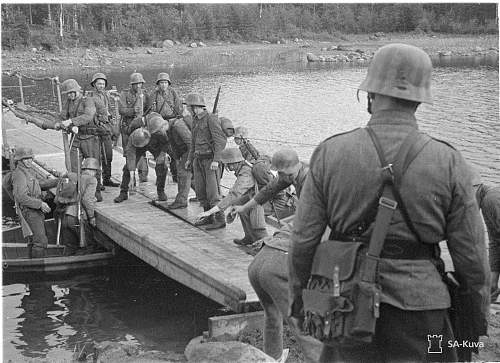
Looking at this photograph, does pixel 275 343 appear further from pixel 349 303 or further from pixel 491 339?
pixel 349 303

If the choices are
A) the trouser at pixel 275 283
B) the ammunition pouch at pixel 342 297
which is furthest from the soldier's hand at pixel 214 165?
the ammunition pouch at pixel 342 297

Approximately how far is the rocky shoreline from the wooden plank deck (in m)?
45.7

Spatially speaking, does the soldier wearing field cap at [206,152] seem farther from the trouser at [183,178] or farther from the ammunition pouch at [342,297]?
the ammunition pouch at [342,297]

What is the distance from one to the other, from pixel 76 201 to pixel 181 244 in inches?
105

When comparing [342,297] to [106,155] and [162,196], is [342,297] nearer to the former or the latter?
[162,196]

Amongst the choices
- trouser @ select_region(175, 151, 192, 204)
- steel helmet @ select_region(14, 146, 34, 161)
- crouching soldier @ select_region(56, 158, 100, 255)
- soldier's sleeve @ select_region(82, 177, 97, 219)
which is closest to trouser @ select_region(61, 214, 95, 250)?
crouching soldier @ select_region(56, 158, 100, 255)

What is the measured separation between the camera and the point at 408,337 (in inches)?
129

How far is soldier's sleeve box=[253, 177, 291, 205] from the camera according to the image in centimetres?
711

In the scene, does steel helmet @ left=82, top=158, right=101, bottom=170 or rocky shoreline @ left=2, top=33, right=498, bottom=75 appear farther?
rocky shoreline @ left=2, top=33, right=498, bottom=75

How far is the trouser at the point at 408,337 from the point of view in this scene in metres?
3.27

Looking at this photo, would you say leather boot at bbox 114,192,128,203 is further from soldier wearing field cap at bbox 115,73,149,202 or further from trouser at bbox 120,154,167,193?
soldier wearing field cap at bbox 115,73,149,202

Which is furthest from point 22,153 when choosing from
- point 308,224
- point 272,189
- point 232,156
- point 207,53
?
point 207,53

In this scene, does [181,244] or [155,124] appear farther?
[155,124]

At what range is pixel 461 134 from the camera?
85.5 ft
